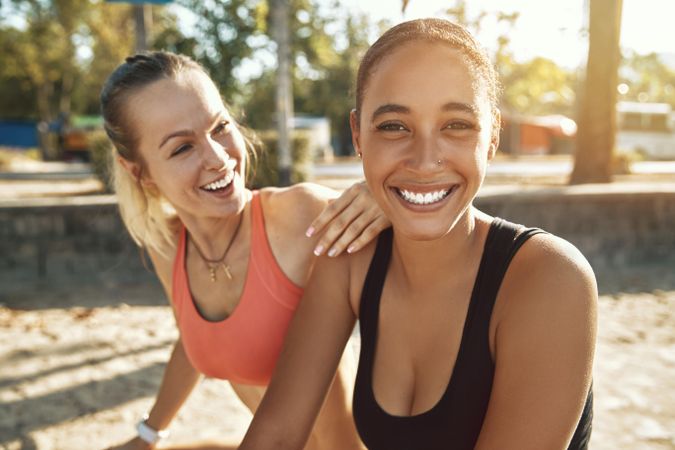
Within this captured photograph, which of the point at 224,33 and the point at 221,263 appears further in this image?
the point at 224,33

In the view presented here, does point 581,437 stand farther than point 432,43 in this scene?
Yes

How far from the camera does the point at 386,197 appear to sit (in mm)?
1601

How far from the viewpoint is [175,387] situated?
242cm

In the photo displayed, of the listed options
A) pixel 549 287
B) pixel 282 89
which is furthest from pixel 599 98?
pixel 549 287

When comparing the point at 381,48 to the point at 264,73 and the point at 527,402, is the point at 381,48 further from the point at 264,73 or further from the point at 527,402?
the point at 264,73

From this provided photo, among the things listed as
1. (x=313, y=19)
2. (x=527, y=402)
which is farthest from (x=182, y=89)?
(x=313, y=19)

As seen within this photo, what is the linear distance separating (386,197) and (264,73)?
14.6 metres

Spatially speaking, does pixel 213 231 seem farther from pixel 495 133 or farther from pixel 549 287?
pixel 549 287

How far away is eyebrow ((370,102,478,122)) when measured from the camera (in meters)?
1.47

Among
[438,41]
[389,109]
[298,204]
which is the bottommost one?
[298,204]

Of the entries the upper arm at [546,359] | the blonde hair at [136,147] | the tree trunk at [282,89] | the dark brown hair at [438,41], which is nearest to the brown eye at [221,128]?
the blonde hair at [136,147]

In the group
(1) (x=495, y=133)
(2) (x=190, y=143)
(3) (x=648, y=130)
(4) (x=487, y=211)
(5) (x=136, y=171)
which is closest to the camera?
(1) (x=495, y=133)

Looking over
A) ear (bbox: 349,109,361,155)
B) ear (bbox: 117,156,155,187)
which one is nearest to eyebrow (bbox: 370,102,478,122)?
ear (bbox: 349,109,361,155)

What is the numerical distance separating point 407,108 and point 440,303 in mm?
550
